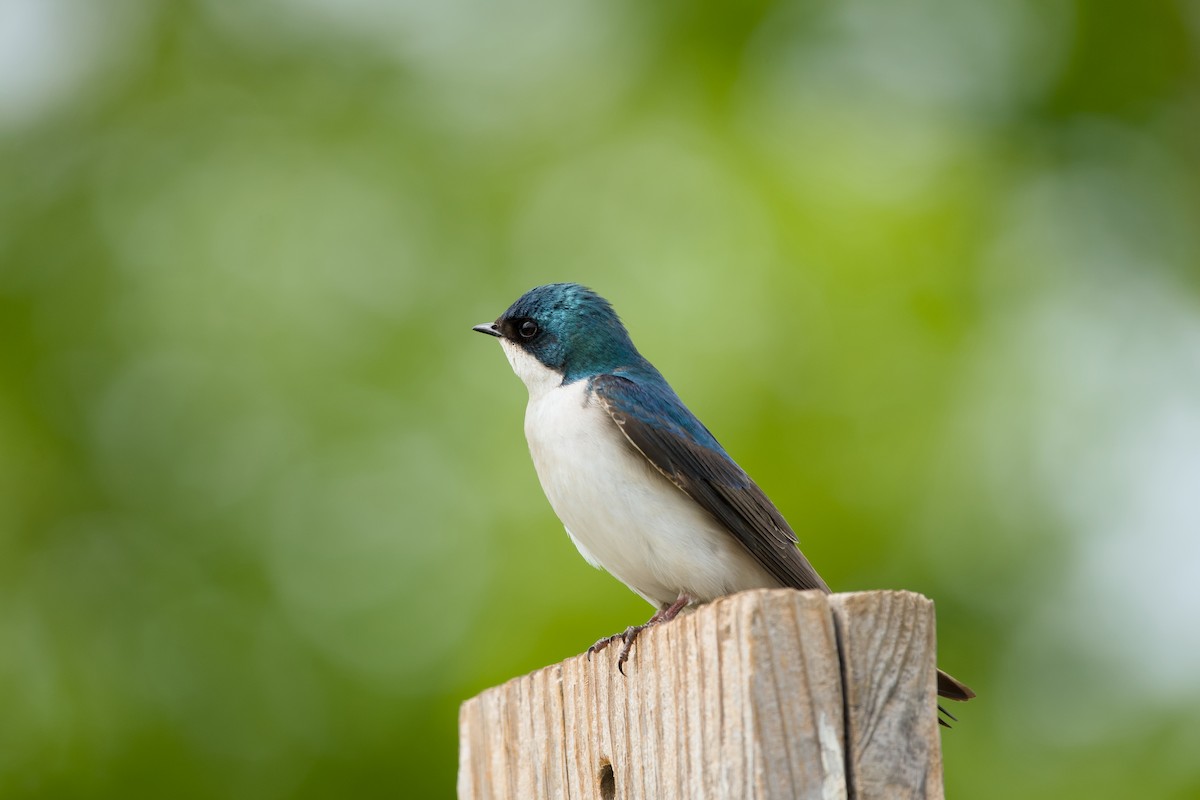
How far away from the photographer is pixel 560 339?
4070 millimetres

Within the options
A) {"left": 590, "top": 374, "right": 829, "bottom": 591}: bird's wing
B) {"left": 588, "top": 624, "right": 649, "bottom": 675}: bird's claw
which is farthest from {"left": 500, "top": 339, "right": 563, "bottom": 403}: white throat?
{"left": 588, "top": 624, "right": 649, "bottom": 675}: bird's claw

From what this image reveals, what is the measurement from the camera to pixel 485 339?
6121 millimetres

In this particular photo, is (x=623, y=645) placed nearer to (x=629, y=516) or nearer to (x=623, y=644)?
(x=623, y=644)

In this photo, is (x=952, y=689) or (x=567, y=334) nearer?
(x=952, y=689)

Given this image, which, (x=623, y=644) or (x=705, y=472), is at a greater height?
(x=705, y=472)

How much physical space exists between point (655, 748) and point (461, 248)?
4.51 meters

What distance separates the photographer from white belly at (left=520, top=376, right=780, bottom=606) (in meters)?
3.37

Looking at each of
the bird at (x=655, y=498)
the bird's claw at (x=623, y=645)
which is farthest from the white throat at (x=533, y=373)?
the bird's claw at (x=623, y=645)

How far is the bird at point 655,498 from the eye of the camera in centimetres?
336

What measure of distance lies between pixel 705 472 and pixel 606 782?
1207mm

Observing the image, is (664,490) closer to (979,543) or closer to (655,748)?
(655,748)

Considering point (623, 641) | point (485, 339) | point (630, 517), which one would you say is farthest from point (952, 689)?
point (485, 339)

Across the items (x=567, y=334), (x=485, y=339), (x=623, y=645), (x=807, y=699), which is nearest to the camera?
(x=807, y=699)

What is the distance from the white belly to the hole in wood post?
1001mm
